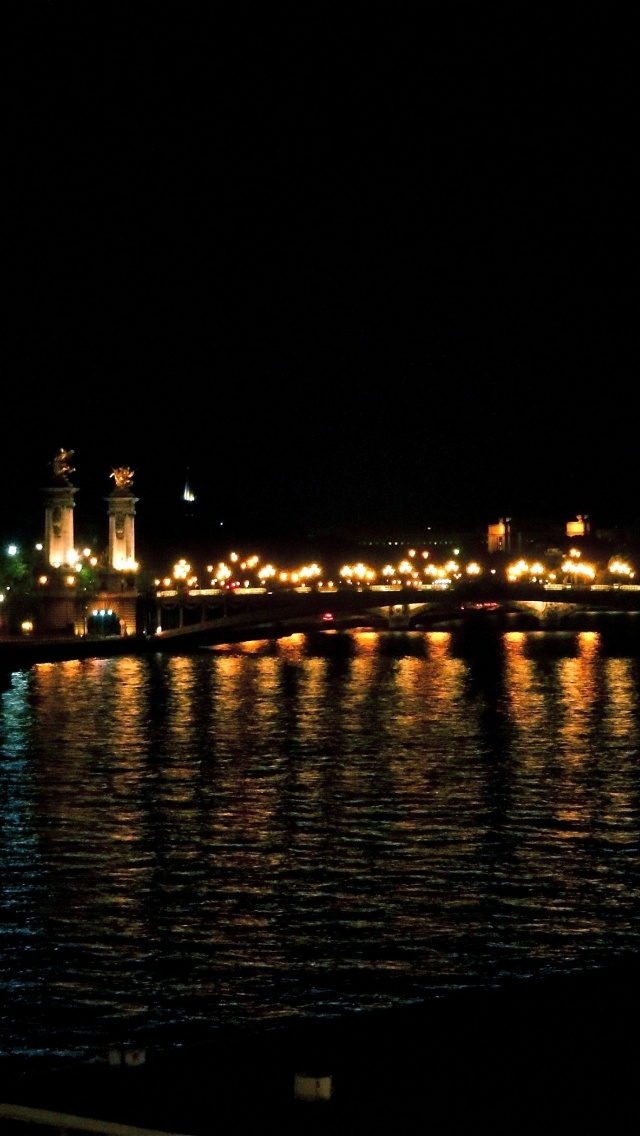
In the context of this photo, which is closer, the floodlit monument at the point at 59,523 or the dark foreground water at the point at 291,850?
the dark foreground water at the point at 291,850

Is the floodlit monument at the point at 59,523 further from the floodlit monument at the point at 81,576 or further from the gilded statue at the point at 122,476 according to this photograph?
the gilded statue at the point at 122,476

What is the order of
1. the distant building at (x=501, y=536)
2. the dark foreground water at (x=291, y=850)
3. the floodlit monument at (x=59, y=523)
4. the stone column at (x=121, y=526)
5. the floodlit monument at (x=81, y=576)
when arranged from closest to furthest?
the dark foreground water at (x=291, y=850) < the floodlit monument at (x=81, y=576) < the floodlit monument at (x=59, y=523) < the stone column at (x=121, y=526) < the distant building at (x=501, y=536)

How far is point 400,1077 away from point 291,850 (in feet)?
36.1

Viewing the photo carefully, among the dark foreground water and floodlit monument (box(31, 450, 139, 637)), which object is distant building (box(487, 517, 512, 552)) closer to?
floodlit monument (box(31, 450, 139, 637))

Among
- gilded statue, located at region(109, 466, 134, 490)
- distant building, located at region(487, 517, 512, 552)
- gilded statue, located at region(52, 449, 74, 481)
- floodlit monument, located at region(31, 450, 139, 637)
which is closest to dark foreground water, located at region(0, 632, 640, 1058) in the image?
floodlit monument, located at region(31, 450, 139, 637)

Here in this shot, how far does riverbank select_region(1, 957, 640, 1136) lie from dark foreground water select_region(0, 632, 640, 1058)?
3240 mm

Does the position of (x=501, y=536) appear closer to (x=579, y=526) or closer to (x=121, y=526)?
(x=579, y=526)

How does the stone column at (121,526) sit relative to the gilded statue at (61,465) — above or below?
below

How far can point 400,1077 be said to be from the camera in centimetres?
658

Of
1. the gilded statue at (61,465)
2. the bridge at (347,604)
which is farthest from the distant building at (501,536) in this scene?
the gilded statue at (61,465)

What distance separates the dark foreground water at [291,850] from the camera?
11.5m

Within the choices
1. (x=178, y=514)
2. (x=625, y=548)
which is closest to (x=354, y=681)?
(x=178, y=514)

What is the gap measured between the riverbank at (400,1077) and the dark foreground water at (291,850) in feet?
10.6

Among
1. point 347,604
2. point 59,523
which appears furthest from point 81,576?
point 347,604
